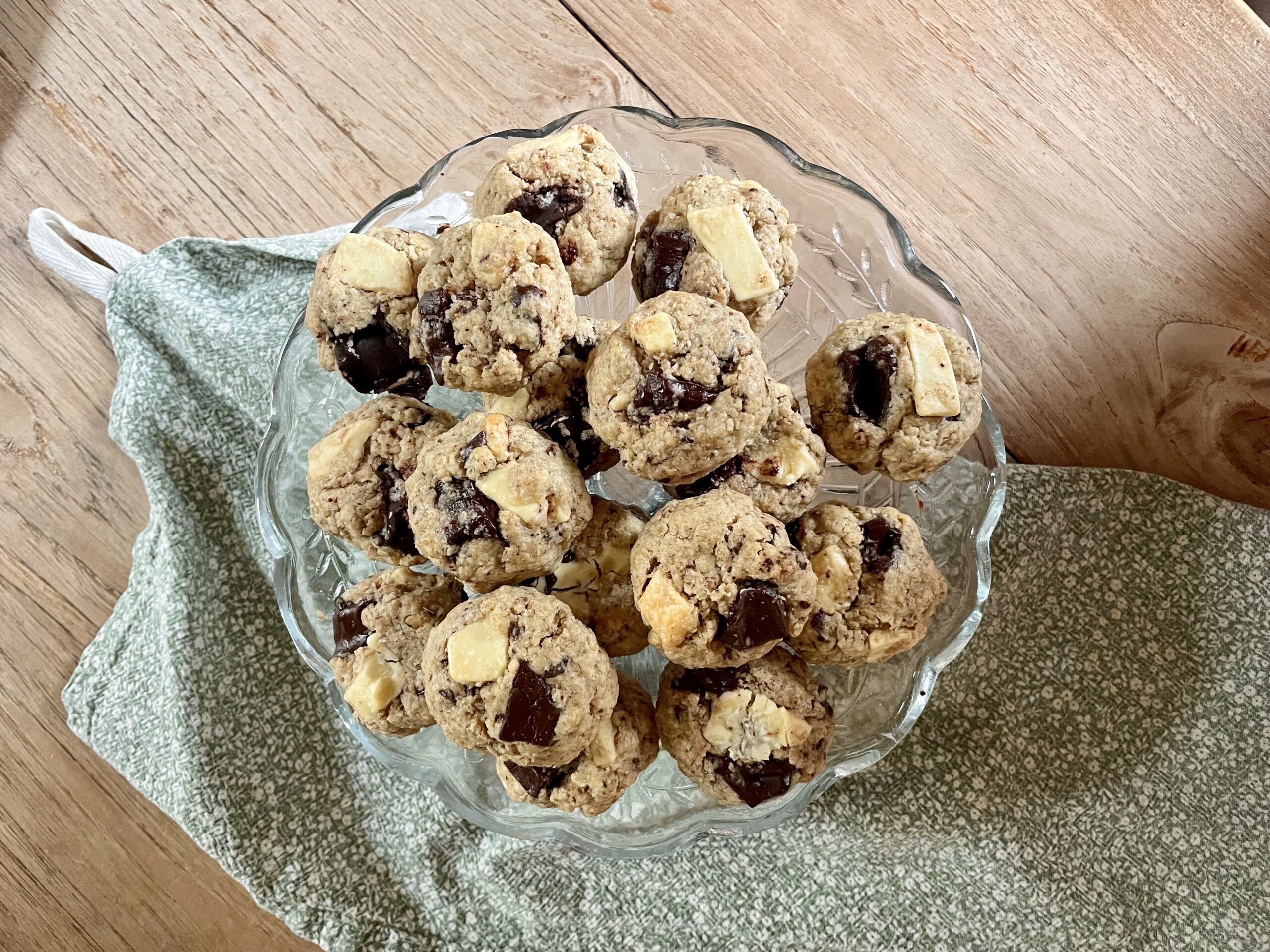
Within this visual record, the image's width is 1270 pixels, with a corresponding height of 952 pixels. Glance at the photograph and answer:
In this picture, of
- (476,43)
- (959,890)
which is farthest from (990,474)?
(476,43)

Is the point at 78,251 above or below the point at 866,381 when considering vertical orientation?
below

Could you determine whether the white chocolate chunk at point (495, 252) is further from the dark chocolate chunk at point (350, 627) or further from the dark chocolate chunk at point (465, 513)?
the dark chocolate chunk at point (350, 627)

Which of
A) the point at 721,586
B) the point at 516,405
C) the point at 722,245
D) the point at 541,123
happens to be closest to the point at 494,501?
the point at 516,405

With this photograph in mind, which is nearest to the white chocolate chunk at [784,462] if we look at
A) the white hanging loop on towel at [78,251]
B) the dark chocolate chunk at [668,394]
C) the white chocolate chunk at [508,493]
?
the dark chocolate chunk at [668,394]

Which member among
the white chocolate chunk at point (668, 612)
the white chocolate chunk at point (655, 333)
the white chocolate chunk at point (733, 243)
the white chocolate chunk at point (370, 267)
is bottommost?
the white chocolate chunk at point (668, 612)

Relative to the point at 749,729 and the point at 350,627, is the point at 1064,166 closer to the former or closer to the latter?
the point at 749,729

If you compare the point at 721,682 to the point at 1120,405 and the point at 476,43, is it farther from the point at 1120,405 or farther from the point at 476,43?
the point at 476,43
